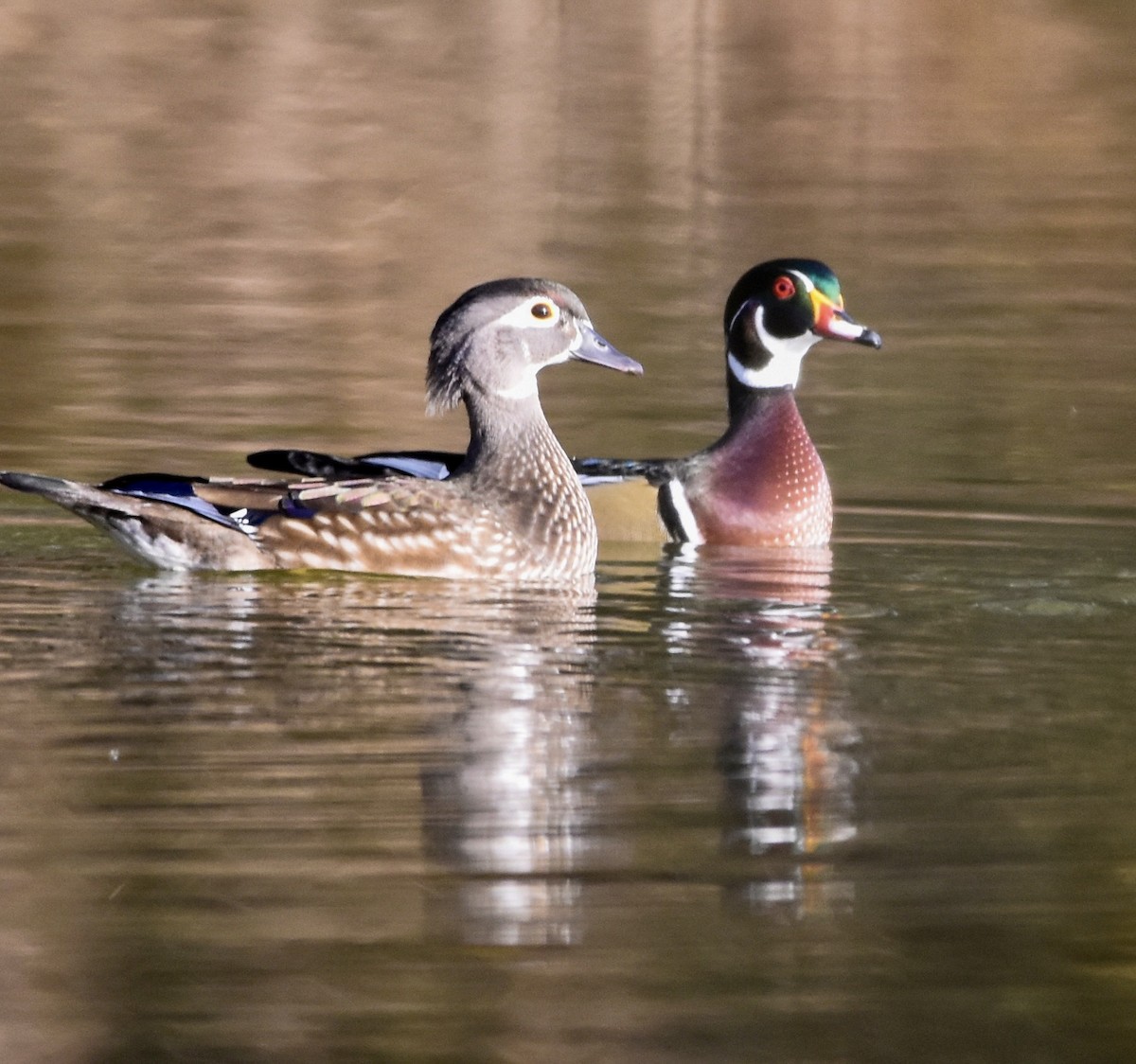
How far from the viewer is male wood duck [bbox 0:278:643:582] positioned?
27.3ft

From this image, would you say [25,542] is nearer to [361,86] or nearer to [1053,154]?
[1053,154]

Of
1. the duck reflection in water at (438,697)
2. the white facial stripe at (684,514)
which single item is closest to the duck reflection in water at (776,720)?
the duck reflection in water at (438,697)

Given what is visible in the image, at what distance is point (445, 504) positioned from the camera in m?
8.52

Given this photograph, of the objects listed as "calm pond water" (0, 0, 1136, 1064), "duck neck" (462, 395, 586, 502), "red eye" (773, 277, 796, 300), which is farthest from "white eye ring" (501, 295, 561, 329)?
"red eye" (773, 277, 796, 300)

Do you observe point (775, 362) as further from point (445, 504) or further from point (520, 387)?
point (445, 504)

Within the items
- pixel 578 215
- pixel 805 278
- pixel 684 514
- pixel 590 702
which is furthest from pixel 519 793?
pixel 578 215

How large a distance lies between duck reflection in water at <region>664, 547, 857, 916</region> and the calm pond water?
19 mm

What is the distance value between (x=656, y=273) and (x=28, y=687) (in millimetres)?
11216

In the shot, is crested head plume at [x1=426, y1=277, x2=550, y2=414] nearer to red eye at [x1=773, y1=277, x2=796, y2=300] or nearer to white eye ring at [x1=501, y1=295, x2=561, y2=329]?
white eye ring at [x1=501, y1=295, x2=561, y2=329]

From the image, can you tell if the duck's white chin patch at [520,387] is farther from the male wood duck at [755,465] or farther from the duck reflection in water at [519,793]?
the duck reflection in water at [519,793]

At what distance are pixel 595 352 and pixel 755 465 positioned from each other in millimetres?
1328

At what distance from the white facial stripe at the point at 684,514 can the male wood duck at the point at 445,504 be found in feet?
3.48

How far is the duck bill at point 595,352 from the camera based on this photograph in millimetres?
8992

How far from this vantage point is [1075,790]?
5570 mm
